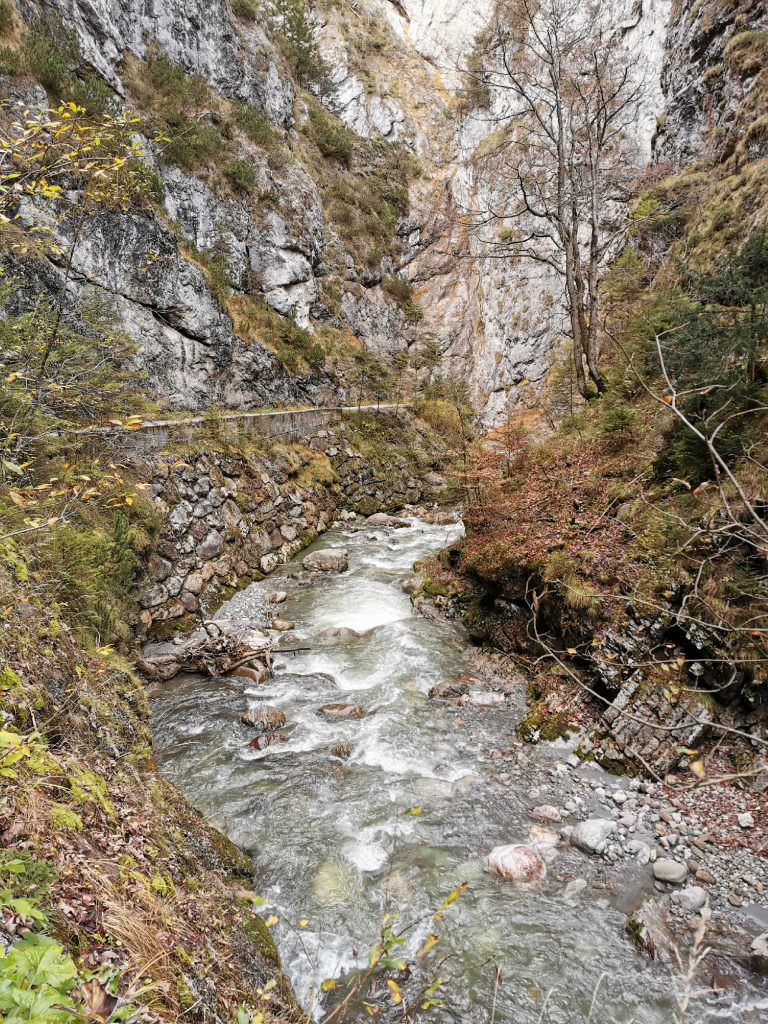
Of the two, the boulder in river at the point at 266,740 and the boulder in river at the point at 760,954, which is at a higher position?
the boulder in river at the point at 266,740

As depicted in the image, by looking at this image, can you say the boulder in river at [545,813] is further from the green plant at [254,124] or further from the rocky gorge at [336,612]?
the green plant at [254,124]

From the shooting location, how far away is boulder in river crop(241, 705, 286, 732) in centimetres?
721

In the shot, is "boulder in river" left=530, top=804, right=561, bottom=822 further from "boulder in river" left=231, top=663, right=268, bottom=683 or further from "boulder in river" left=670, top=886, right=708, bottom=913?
"boulder in river" left=231, top=663, right=268, bottom=683

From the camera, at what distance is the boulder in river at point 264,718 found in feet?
23.7

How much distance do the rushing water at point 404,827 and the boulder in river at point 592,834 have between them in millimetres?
133

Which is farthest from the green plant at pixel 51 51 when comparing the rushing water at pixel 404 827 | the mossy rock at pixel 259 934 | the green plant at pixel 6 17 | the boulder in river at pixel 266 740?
the mossy rock at pixel 259 934

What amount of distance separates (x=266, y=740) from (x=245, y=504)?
8.60m

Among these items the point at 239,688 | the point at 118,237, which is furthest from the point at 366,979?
the point at 118,237

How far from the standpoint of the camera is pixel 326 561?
13.9 metres

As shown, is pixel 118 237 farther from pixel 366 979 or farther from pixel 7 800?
pixel 366 979

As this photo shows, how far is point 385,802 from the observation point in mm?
5715

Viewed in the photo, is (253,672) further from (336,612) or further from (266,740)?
(336,612)

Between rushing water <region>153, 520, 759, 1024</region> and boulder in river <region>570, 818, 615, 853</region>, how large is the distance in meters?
0.13

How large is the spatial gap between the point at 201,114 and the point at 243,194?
12.3 feet
